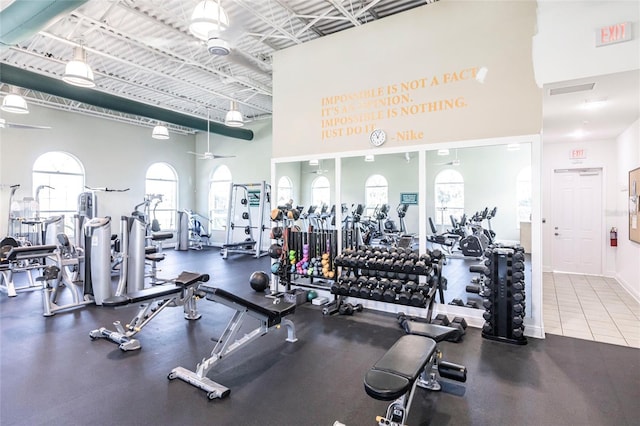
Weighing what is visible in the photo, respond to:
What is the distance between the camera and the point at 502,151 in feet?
13.0

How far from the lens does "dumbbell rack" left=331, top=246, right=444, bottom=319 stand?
3.62 metres

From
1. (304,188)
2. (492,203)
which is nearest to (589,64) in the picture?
(492,203)

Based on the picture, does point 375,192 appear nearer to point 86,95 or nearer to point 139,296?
point 139,296

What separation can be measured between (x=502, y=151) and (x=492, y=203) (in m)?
1.61

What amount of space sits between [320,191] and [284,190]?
0.63m

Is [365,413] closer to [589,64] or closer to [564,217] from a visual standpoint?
[589,64]

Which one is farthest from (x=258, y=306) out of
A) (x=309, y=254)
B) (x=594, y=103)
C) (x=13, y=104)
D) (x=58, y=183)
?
(x=58, y=183)

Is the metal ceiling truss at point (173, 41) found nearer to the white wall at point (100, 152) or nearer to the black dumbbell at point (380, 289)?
the white wall at point (100, 152)

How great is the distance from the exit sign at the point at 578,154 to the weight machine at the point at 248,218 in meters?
6.62

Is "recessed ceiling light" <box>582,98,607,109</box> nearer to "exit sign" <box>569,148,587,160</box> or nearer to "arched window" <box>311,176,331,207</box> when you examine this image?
"exit sign" <box>569,148,587,160</box>

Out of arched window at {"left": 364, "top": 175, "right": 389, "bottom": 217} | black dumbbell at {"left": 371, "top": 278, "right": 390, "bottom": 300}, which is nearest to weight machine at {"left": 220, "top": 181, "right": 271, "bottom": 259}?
arched window at {"left": 364, "top": 175, "right": 389, "bottom": 217}

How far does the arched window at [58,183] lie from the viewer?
26.0 ft

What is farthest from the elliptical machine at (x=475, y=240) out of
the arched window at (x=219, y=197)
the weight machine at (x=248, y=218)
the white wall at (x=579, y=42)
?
the arched window at (x=219, y=197)

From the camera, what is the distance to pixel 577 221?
6094 mm
